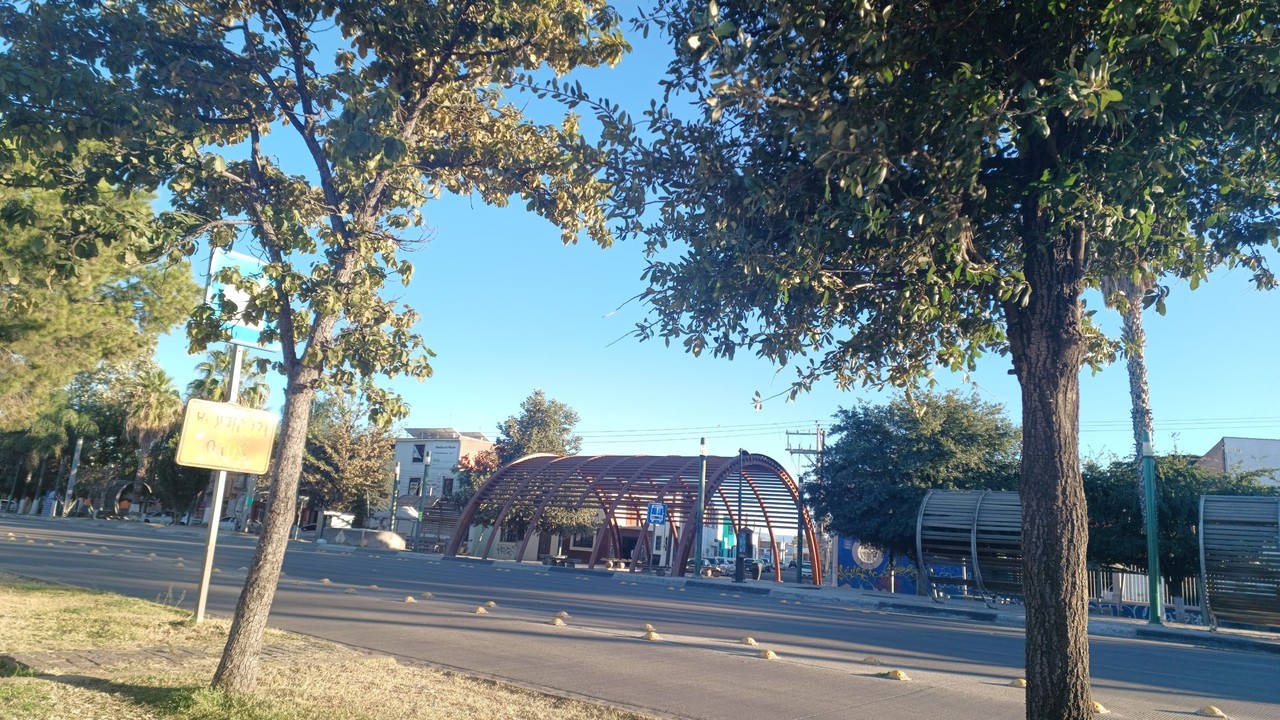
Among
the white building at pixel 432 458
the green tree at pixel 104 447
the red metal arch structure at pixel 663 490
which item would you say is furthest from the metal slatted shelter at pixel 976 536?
the green tree at pixel 104 447

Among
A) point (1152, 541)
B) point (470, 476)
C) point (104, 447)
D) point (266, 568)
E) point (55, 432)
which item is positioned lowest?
point (266, 568)

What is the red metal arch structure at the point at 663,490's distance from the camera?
1271 inches

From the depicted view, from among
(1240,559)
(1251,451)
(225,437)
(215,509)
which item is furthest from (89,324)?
(1251,451)

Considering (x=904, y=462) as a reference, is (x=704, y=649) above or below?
below

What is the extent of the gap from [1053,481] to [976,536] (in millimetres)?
18708

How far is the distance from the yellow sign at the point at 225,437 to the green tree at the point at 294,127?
0.59m

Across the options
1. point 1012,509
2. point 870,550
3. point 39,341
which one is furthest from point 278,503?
point 870,550

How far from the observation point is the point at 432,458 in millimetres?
59969

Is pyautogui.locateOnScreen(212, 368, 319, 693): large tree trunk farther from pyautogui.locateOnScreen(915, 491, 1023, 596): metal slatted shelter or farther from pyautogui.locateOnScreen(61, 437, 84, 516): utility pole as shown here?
pyautogui.locateOnScreen(61, 437, 84, 516): utility pole

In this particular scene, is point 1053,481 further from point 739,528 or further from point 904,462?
point 739,528

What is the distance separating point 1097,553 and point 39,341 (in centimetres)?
2560

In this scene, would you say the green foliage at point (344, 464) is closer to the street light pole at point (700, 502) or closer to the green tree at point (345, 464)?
the green tree at point (345, 464)

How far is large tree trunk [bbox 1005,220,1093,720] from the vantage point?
15.3ft

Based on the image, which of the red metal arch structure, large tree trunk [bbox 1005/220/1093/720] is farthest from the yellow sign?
the red metal arch structure
